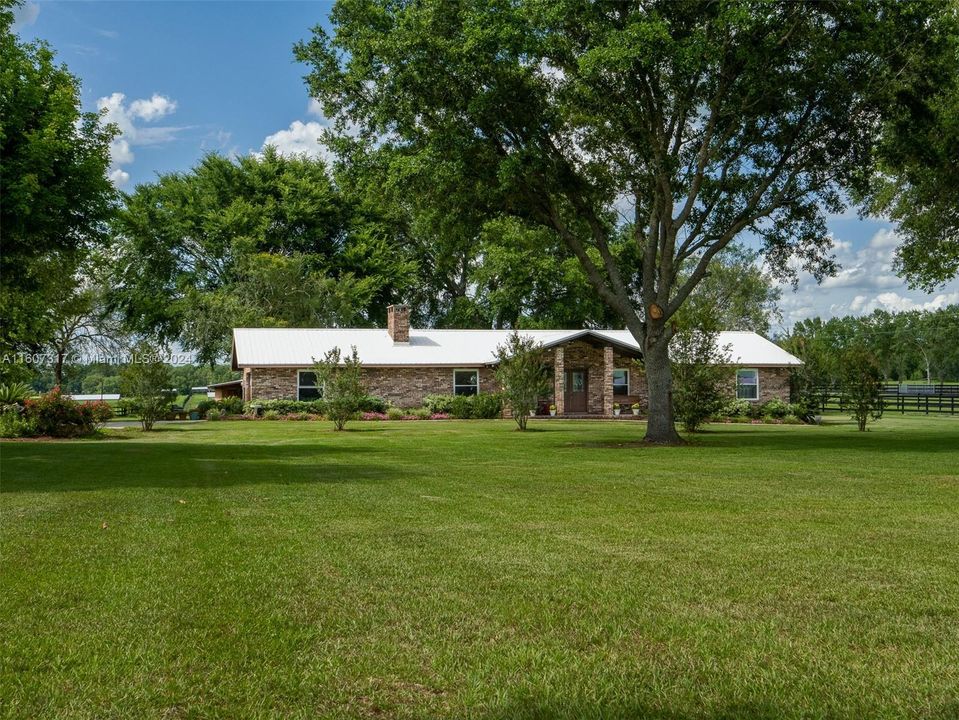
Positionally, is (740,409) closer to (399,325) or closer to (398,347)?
(398,347)

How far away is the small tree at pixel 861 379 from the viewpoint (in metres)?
29.8

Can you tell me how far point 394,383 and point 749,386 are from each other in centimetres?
1824

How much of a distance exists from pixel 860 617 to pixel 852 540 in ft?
8.54

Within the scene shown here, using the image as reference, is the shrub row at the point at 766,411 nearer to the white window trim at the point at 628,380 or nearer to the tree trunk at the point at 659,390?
the white window trim at the point at 628,380

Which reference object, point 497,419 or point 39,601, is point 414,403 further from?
point 39,601

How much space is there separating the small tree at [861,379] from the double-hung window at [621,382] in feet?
46.4

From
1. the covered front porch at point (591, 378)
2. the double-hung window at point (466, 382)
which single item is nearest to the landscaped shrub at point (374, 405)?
the double-hung window at point (466, 382)

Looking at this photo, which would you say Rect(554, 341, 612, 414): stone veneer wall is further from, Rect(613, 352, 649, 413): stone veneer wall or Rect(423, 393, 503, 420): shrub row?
Rect(423, 393, 503, 420): shrub row

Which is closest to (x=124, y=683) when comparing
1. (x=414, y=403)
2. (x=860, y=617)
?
(x=860, y=617)

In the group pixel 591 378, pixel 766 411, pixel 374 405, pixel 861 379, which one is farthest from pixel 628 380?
pixel 861 379

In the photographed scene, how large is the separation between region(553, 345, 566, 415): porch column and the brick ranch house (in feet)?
0.16

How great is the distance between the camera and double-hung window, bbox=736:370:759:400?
44.0 metres

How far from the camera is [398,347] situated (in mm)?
42781

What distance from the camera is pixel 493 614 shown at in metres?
5.05
